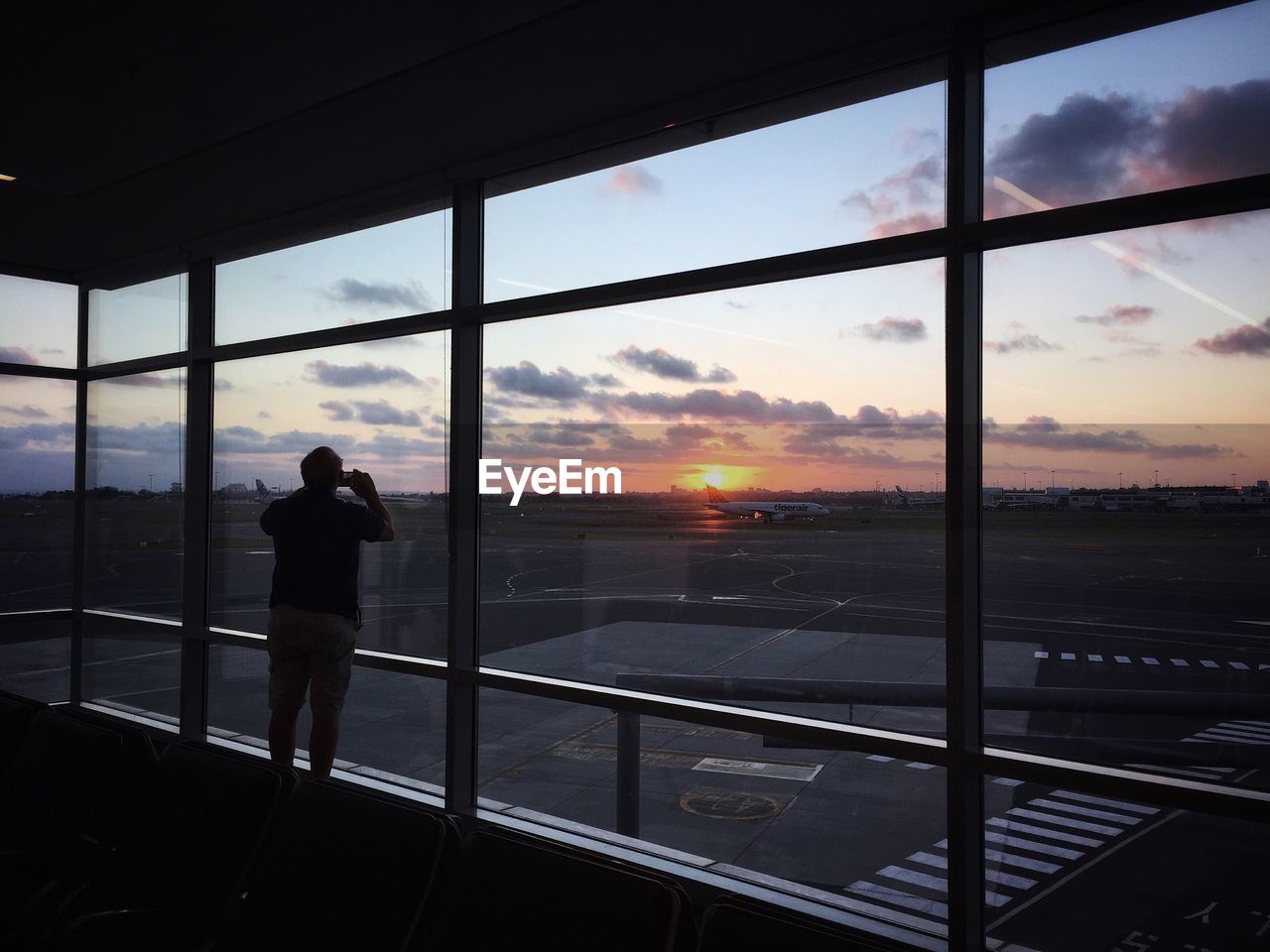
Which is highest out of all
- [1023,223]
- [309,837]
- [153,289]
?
[153,289]

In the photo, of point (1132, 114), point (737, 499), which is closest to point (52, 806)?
point (737, 499)

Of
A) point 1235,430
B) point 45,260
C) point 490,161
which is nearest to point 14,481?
point 45,260

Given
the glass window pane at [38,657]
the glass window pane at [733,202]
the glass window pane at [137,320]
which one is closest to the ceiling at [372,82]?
the glass window pane at [733,202]

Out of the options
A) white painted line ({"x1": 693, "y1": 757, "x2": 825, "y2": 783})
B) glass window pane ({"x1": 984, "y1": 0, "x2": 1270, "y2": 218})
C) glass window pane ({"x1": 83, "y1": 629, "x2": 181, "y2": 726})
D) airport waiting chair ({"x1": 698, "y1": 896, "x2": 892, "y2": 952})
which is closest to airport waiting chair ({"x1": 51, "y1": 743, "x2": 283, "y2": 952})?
airport waiting chair ({"x1": 698, "y1": 896, "x2": 892, "y2": 952})

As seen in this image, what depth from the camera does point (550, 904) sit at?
152cm

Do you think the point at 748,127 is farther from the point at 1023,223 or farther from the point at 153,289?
the point at 153,289

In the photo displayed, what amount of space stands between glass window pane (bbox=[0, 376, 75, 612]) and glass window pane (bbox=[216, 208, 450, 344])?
67.6 inches

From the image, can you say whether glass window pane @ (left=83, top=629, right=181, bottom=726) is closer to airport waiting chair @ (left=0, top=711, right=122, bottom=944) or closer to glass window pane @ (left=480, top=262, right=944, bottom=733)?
glass window pane @ (left=480, top=262, right=944, bottom=733)

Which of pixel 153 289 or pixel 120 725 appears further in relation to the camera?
pixel 153 289

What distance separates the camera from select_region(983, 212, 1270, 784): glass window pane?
248cm

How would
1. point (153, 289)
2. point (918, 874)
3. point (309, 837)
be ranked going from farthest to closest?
1. point (153, 289)
2. point (918, 874)
3. point (309, 837)

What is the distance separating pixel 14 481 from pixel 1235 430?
6.80 meters

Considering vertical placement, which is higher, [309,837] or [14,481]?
[14,481]

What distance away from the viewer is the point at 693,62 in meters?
3.09
